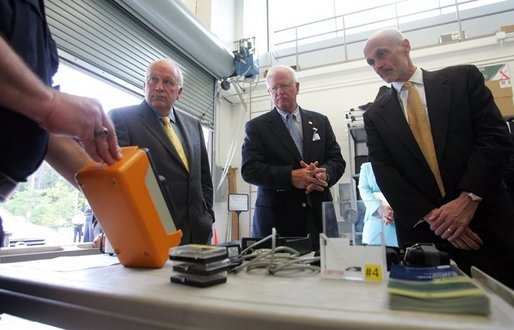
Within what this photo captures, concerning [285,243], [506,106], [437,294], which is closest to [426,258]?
[437,294]

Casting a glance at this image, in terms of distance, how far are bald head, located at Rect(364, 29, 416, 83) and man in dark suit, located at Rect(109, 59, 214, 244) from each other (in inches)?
39.5

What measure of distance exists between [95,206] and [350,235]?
1.70ft

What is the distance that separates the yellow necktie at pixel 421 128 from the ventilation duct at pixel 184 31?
1.97m

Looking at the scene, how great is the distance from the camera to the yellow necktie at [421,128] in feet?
3.86

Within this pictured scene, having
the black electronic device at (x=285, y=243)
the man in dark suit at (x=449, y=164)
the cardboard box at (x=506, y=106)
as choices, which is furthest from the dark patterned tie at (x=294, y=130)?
the cardboard box at (x=506, y=106)

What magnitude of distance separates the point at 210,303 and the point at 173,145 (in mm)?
1248

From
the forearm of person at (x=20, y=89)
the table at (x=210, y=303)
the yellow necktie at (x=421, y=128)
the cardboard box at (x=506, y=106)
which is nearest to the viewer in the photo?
the table at (x=210, y=303)

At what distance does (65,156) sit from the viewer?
74 centimetres

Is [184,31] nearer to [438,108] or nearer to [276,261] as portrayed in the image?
[438,108]

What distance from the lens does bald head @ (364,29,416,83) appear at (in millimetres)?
1376

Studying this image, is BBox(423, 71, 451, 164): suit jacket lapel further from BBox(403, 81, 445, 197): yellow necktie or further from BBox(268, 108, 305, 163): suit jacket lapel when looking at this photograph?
BBox(268, 108, 305, 163): suit jacket lapel

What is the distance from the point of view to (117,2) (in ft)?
7.73

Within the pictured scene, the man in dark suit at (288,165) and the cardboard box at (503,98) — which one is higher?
the cardboard box at (503,98)

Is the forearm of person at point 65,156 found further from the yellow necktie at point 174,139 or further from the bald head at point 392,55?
the bald head at point 392,55
